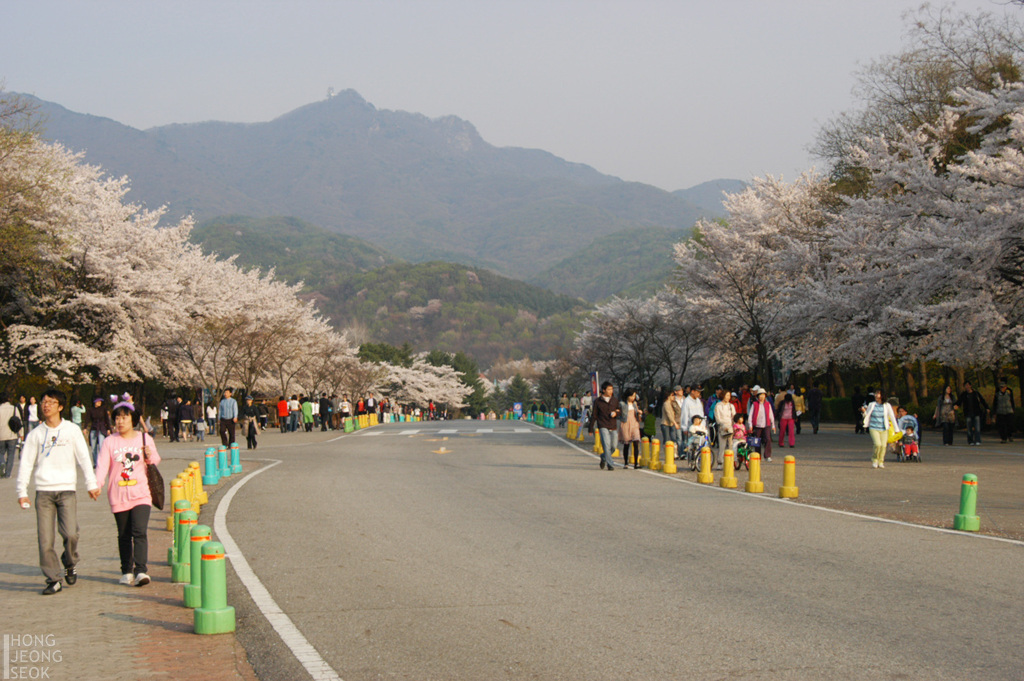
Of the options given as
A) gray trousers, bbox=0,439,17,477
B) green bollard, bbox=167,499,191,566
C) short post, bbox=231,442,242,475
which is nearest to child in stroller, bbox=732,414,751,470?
short post, bbox=231,442,242,475

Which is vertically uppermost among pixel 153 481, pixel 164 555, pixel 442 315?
pixel 442 315

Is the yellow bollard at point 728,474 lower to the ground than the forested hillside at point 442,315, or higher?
lower

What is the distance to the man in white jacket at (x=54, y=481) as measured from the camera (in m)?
8.32

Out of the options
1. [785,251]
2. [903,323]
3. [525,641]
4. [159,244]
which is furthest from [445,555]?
[159,244]

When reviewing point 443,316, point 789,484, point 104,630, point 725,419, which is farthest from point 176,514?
point 443,316

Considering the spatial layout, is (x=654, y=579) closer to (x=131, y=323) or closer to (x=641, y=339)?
(x=131, y=323)

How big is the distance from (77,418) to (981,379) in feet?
122

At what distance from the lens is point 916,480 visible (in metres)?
17.8

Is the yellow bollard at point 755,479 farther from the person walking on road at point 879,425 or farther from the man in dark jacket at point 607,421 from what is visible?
the person walking on road at point 879,425

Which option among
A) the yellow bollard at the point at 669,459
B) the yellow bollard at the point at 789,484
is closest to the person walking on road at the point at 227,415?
the yellow bollard at the point at 669,459

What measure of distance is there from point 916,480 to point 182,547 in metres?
14.2

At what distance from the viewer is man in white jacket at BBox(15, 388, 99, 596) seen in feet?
27.3

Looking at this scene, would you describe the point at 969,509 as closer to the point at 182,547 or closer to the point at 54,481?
the point at 182,547

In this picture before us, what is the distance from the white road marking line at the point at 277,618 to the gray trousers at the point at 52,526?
1517 mm
